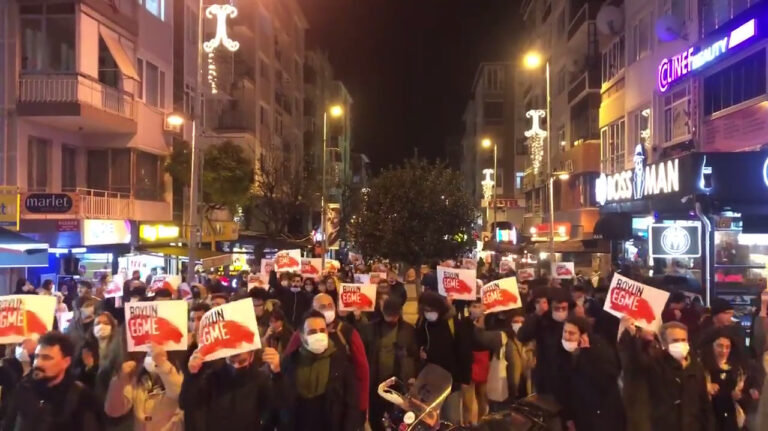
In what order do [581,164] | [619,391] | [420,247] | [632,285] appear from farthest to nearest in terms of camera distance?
[581,164]
[420,247]
[632,285]
[619,391]

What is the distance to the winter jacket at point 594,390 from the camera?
711 centimetres

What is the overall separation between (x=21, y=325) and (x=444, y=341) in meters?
4.47

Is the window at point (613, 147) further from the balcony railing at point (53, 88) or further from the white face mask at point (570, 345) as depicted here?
the white face mask at point (570, 345)

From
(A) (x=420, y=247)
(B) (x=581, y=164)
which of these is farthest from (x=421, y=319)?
(B) (x=581, y=164)

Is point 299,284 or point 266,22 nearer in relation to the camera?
point 299,284

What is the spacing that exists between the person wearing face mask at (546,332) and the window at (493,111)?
7558 centimetres

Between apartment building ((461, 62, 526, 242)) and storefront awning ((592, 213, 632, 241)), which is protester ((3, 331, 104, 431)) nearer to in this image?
storefront awning ((592, 213, 632, 241))

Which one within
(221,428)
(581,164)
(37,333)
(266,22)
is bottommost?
(221,428)

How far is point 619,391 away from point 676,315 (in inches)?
144

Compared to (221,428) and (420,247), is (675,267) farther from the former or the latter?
(221,428)

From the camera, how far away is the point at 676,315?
1047 cm

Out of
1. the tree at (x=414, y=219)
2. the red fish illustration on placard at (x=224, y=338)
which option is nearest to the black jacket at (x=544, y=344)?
the red fish illustration on placard at (x=224, y=338)

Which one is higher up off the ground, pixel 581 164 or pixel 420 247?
pixel 581 164

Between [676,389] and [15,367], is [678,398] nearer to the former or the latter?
[676,389]
